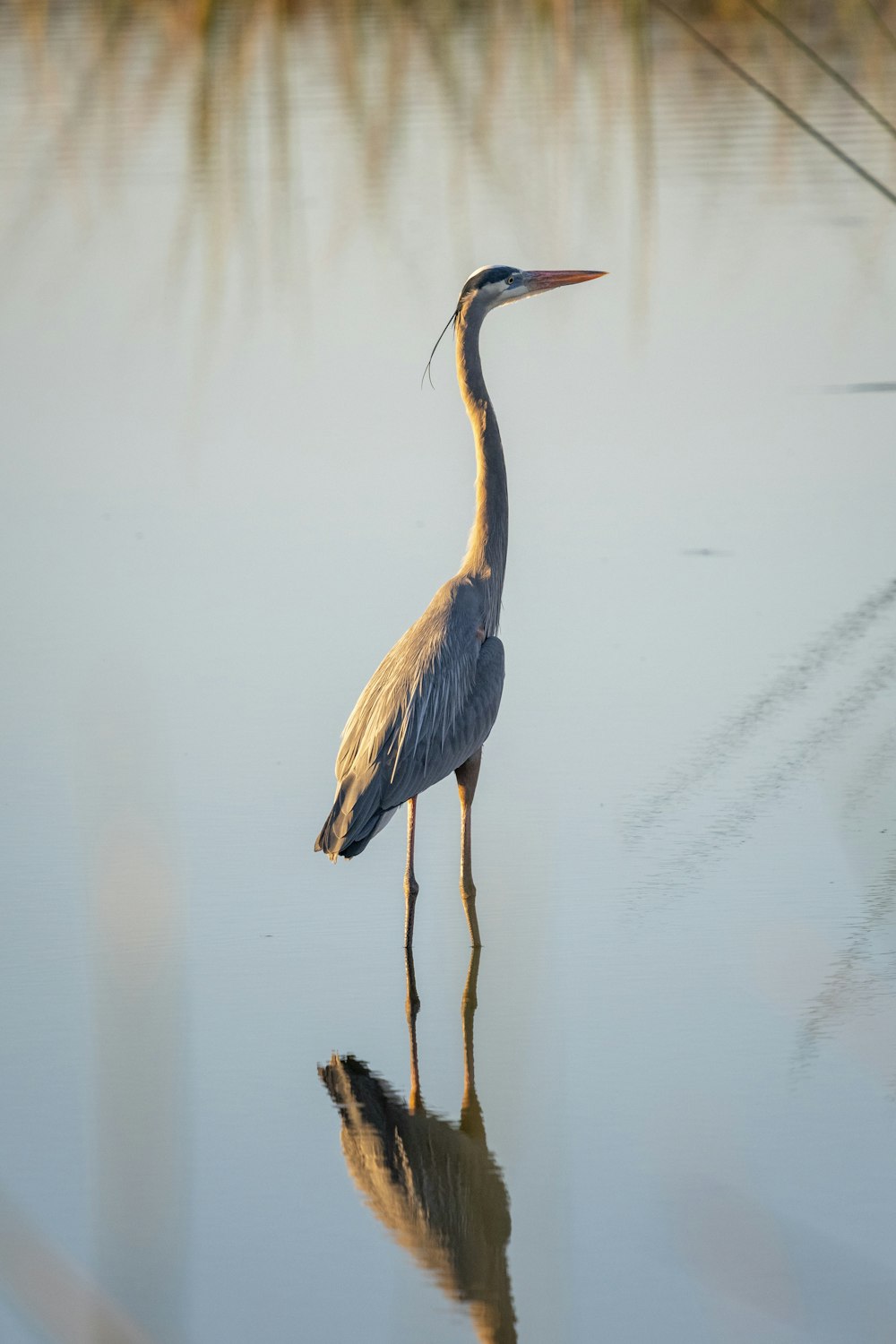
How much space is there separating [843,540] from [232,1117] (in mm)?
3490

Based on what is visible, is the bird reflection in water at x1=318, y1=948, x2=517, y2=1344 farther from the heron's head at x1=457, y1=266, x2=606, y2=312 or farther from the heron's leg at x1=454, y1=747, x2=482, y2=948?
the heron's head at x1=457, y1=266, x2=606, y2=312

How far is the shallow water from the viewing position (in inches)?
116

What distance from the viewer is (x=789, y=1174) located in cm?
315

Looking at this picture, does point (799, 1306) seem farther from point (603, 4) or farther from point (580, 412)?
point (603, 4)

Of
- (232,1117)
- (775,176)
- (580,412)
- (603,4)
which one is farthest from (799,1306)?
(603,4)

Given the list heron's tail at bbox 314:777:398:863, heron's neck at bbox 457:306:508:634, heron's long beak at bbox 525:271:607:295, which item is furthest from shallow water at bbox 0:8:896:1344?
heron's long beak at bbox 525:271:607:295

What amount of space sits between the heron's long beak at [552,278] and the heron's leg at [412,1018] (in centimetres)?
203

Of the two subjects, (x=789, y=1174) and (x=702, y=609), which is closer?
(x=789, y=1174)

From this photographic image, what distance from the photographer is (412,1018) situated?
3.92m

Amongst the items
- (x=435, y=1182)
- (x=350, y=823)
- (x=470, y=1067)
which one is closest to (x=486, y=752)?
(x=350, y=823)

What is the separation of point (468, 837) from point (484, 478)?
45.8 inches

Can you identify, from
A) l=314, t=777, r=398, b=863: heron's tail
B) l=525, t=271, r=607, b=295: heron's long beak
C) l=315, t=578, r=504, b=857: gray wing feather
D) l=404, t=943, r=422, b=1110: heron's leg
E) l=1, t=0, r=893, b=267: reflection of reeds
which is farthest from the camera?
l=1, t=0, r=893, b=267: reflection of reeds

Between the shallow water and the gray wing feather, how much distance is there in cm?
27

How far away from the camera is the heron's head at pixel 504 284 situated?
5191mm
